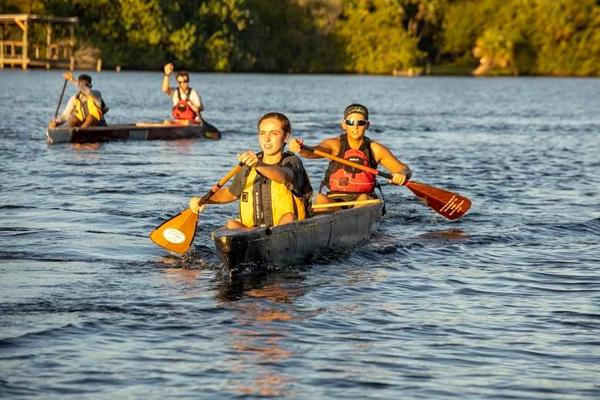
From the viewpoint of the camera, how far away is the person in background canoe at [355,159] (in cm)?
1493

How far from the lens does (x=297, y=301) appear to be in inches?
450

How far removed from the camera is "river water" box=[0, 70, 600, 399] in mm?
8891

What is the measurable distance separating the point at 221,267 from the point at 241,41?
98.2m

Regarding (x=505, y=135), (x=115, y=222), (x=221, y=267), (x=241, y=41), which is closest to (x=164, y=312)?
(x=221, y=267)

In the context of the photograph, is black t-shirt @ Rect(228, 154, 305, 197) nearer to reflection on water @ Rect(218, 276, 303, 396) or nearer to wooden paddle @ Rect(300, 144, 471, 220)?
reflection on water @ Rect(218, 276, 303, 396)

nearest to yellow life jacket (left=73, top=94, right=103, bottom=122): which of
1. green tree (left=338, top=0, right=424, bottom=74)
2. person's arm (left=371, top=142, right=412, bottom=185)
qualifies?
person's arm (left=371, top=142, right=412, bottom=185)

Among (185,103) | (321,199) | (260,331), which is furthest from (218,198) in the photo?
(185,103)

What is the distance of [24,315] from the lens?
1050 centimetres

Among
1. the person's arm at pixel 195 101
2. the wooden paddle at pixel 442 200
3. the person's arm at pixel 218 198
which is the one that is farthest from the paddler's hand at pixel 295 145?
the person's arm at pixel 195 101

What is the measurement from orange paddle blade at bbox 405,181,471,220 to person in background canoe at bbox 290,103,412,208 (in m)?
1.26

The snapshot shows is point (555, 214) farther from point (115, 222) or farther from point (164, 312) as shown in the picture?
point (164, 312)

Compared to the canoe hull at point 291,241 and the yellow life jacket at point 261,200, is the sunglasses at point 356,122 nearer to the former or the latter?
the canoe hull at point 291,241

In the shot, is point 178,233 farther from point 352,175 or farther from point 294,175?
point 352,175

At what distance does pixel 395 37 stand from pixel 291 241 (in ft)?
361
